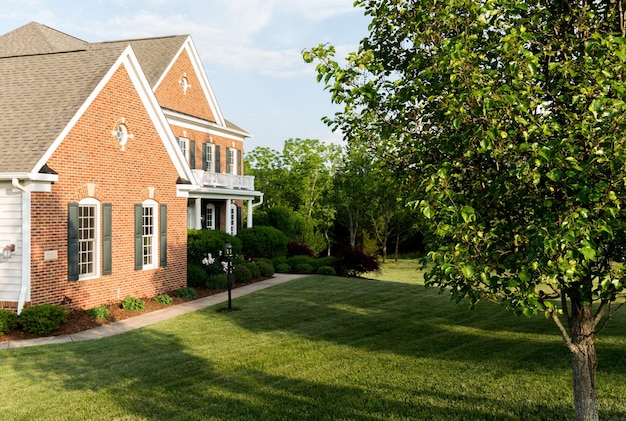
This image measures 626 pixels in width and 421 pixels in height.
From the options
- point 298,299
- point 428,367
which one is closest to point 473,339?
point 428,367

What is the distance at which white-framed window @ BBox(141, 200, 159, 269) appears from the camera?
60.2 feet

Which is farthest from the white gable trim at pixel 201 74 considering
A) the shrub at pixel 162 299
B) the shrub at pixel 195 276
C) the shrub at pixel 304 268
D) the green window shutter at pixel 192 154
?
the shrub at pixel 162 299

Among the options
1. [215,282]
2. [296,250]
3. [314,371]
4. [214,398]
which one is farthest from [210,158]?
[214,398]

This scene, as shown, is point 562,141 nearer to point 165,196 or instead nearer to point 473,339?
point 473,339

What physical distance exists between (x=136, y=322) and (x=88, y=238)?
9.70 ft

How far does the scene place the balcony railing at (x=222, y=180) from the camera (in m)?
28.0

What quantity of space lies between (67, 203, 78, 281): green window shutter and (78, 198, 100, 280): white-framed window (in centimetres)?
46

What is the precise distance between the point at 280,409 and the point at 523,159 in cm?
498

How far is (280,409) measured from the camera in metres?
7.78

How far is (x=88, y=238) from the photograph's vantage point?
15875 mm

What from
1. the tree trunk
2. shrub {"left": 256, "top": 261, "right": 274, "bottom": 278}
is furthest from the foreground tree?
shrub {"left": 256, "top": 261, "right": 274, "bottom": 278}

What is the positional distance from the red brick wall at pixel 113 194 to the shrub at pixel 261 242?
8.36 metres

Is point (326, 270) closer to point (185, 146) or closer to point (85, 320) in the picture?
point (185, 146)

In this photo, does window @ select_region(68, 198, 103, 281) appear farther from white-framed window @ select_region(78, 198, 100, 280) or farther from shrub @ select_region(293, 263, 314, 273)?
shrub @ select_region(293, 263, 314, 273)
